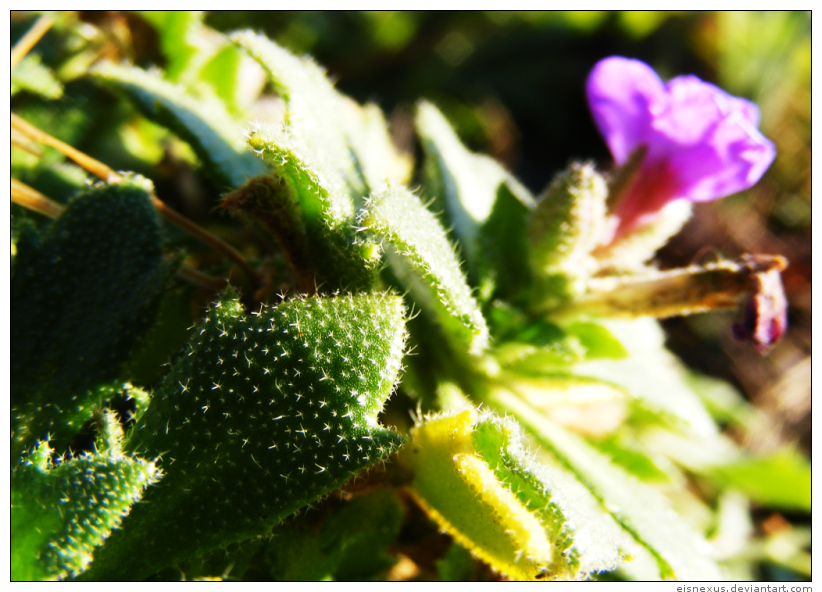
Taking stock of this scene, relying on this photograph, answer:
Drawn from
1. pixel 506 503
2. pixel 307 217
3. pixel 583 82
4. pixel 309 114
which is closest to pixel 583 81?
pixel 583 82

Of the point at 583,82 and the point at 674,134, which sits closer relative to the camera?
the point at 674,134

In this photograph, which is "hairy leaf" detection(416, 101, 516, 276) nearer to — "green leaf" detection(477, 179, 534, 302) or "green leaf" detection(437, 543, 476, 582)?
"green leaf" detection(477, 179, 534, 302)

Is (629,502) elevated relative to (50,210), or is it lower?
lower

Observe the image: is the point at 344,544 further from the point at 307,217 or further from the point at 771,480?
the point at 771,480

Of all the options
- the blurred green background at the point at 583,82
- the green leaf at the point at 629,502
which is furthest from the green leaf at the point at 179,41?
the green leaf at the point at 629,502

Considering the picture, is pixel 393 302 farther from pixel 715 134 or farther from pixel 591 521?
pixel 715 134

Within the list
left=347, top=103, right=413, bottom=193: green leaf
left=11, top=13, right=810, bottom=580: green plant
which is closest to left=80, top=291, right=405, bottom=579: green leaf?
left=11, top=13, right=810, bottom=580: green plant

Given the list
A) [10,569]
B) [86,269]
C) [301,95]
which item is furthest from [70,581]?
[301,95]
